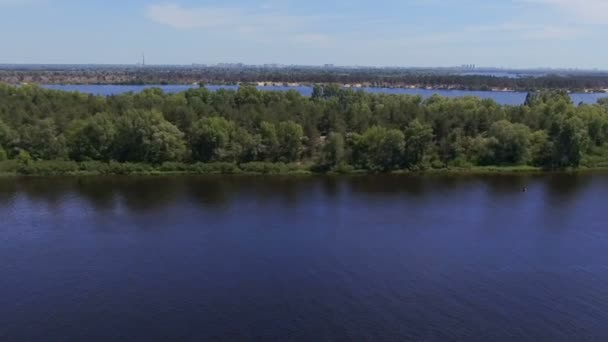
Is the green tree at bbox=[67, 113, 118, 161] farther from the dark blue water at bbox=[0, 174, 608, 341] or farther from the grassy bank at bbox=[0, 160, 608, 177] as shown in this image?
the dark blue water at bbox=[0, 174, 608, 341]

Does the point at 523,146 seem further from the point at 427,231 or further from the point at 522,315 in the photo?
the point at 522,315

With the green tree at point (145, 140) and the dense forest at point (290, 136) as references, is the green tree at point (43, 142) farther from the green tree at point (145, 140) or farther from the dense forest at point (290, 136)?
the green tree at point (145, 140)

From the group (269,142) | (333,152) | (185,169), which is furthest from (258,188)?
(333,152)

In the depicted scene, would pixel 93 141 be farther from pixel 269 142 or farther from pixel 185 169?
pixel 269 142

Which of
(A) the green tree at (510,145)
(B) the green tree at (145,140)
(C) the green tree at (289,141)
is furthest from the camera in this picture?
(A) the green tree at (510,145)

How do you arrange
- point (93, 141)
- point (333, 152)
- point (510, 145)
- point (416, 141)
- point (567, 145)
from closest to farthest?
point (333, 152) → point (93, 141) → point (416, 141) → point (567, 145) → point (510, 145)

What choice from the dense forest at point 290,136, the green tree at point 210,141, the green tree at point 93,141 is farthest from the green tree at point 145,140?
the green tree at point 210,141

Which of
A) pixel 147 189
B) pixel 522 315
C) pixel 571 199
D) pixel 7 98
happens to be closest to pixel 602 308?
pixel 522 315
